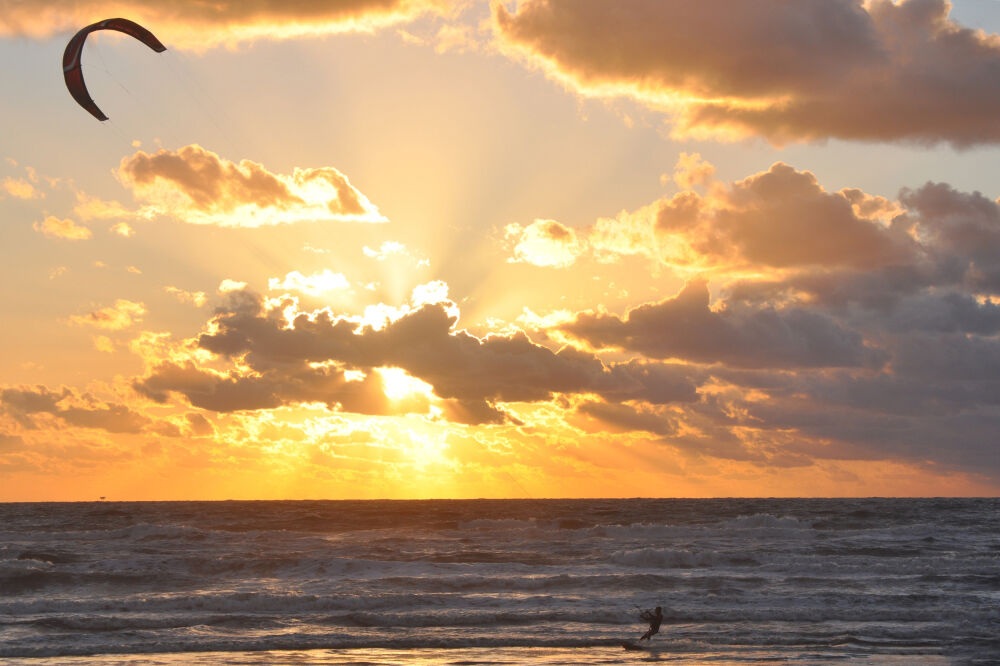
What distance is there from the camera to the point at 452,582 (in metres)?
33.9

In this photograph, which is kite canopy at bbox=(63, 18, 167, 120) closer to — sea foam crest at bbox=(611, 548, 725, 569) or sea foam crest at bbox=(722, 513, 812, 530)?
sea foam crest at bbox=(611, 548, 725, 569)

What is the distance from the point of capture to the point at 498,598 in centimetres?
3056

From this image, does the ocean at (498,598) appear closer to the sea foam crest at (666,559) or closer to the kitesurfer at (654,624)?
the sea foam crest at (666,559)

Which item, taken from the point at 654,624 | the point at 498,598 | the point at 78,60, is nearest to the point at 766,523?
the point at 498,598

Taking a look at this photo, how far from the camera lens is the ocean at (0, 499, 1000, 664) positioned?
73.4ft

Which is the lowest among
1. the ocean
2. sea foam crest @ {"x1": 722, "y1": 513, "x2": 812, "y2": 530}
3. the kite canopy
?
the ocean

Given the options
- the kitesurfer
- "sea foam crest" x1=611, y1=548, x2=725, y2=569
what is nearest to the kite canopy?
the kitesurfer

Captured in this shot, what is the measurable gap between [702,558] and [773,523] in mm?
27409

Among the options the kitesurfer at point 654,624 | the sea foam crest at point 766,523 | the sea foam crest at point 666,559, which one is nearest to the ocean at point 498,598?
the sea foam crest at point 666,559

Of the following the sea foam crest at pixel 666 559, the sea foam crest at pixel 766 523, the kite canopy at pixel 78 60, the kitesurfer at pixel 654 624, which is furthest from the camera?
the sea foam crest at pixel 766 523

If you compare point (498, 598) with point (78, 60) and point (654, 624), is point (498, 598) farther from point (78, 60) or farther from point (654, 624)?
point (78, 60)

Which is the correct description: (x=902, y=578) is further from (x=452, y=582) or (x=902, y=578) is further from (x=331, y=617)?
(x=331, y=617)

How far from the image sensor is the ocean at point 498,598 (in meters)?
22.4

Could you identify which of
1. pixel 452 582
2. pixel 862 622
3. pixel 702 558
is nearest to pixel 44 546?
pixel 452 582
